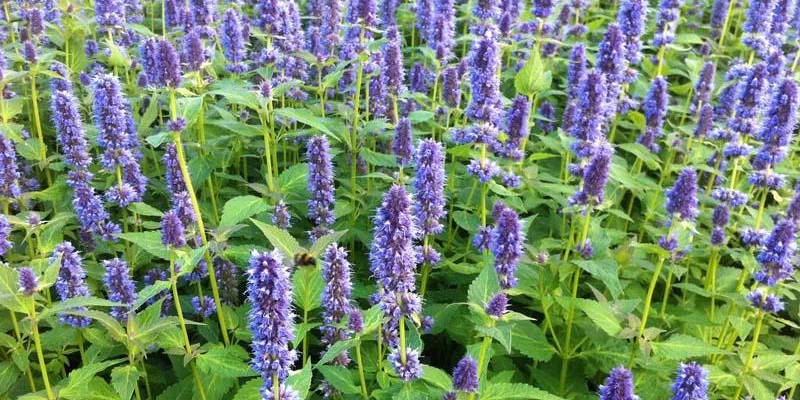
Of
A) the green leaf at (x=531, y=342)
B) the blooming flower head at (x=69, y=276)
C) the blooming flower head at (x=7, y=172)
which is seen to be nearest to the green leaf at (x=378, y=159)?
the green leaf at (x=531, y=342)

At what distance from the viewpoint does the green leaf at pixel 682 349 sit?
4409mm

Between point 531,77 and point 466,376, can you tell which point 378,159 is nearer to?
point 531,77

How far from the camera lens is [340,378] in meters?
4.04

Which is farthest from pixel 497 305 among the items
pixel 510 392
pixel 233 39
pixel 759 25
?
pixel 759 25

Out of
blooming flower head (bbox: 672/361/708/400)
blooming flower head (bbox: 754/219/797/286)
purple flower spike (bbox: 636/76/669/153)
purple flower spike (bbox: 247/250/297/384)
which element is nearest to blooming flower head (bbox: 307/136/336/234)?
purple flower spike (bbox: 247/250/297/384)

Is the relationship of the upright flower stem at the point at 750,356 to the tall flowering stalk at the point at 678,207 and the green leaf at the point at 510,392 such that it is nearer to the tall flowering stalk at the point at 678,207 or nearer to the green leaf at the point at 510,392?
the tall flowering stalk at the point at 678,207

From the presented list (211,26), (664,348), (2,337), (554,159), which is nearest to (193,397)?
(2,337)

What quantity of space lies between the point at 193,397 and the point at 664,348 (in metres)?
2.93

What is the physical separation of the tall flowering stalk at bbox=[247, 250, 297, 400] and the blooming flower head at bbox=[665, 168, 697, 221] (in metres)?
2.78

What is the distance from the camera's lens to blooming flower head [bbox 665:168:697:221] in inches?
181

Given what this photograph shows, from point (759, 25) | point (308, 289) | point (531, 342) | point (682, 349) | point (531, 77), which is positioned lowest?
point (531, 342)

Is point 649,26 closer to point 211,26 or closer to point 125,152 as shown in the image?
point 211,26

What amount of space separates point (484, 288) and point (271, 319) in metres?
1.30

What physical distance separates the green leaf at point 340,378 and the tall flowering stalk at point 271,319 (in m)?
0.66
